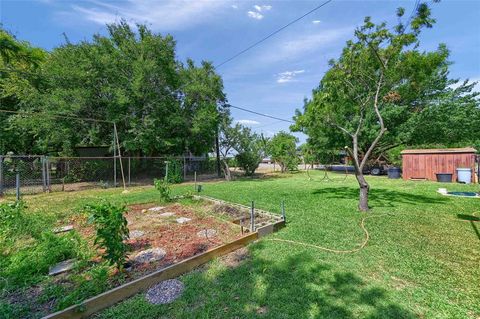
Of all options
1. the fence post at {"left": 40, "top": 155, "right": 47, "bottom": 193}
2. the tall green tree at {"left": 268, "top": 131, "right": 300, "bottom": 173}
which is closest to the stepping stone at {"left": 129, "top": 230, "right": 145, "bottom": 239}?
the fence post at {"left": 40, "top": 155, "right": 47, "bottom": 193}

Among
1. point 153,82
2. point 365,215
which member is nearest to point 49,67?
point 153,82

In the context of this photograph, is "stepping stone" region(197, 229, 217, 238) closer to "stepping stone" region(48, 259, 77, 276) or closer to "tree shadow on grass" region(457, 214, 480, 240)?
"stepping stone" region(48, 259, 77, 276)

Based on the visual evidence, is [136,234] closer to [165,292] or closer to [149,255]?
[149,255]

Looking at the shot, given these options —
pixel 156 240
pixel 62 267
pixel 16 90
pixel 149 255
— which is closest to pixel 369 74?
pixel 156 240

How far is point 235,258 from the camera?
3213mm

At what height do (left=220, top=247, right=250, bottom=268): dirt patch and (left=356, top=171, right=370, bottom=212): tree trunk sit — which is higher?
(left=356, top=171, right=370, bottom=212): tree trunk

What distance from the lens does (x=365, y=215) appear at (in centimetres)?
519

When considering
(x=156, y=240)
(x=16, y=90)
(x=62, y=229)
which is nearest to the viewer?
(x=156, y=240)

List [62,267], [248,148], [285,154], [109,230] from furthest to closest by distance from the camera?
1. [285,154]
2. [248,148]
3. [62,267]
4. [109,230]

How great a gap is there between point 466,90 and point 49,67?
24602mm

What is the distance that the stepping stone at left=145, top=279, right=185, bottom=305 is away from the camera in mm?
2277

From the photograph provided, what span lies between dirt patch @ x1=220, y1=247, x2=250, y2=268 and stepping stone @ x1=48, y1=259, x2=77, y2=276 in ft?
6.37

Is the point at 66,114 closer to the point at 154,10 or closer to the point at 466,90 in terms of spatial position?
the point at 154,10

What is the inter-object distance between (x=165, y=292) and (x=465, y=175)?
14.3 meters
